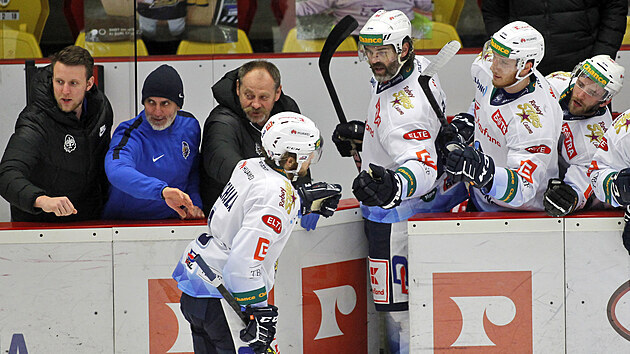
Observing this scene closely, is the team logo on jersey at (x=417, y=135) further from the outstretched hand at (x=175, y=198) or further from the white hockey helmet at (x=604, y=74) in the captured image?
the outstretched hand at (x=175, y=198)

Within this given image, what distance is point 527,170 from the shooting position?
11.8ft

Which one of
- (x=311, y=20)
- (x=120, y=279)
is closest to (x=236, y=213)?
(x=120, y=279)

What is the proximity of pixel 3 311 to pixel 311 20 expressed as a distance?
2.70 meters

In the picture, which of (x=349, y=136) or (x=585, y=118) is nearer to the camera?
(x=585, y=118)

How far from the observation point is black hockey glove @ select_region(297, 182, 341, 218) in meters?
3.43

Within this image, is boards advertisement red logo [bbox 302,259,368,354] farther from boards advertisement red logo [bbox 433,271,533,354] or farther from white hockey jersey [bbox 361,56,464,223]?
boards advertisement red logo [bbox 433,271,533,354]

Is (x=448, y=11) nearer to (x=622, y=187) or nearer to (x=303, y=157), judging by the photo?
(x=622, y=187)

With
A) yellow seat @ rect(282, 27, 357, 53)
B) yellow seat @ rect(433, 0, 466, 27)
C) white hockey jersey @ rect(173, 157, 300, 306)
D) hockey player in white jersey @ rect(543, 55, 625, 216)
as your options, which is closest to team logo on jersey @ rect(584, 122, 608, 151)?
hockey player in white jersey @ rect(543, 55, 625, 216)

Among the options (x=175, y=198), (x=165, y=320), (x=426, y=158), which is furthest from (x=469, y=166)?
(x=165, y=320)

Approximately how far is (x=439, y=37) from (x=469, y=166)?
7.29ft

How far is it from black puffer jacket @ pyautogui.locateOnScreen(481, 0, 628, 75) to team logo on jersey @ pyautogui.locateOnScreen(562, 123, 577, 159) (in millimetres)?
910

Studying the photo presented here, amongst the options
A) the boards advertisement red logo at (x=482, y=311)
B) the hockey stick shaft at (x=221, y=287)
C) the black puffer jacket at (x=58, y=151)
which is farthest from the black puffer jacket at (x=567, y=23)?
the hockey stick shaft at (x=221, y=287)

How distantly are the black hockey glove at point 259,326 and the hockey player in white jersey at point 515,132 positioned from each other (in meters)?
0.94

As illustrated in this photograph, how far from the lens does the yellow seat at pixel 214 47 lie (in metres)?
5.64
